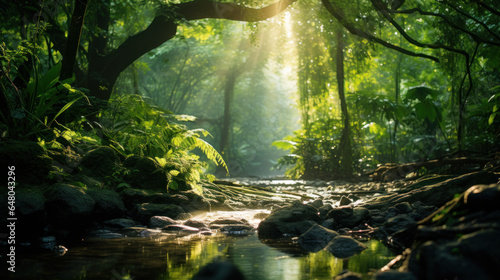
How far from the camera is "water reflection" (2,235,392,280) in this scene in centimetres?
252

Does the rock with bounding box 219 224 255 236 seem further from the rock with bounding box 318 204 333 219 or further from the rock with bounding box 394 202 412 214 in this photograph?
the rock with bounding box 394 202 412 214

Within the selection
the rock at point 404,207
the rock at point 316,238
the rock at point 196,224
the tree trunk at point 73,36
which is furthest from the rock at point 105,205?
the rock at point 404,207

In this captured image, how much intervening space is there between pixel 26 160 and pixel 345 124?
8.05 meters

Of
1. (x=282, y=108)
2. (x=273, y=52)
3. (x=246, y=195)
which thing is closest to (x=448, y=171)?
(x=246, y=195)

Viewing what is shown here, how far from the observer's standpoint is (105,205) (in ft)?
14.8

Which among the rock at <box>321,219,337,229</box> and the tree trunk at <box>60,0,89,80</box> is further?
the tree trunk at <box>60,0,89,80</box>

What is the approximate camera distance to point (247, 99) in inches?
1647

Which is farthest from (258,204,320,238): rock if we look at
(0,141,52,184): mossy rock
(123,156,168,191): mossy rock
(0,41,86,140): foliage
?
(0,41,86,140): foliage

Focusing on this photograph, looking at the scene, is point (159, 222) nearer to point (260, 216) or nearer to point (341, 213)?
point (260, 216)

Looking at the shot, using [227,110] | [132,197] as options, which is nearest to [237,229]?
[132,197]

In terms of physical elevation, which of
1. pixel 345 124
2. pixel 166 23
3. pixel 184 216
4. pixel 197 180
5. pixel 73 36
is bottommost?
pixel 184 216

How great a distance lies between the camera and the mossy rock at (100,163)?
5309mm

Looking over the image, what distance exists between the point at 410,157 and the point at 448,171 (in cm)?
915

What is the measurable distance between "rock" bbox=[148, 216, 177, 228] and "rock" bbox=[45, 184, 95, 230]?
2.14 feet
